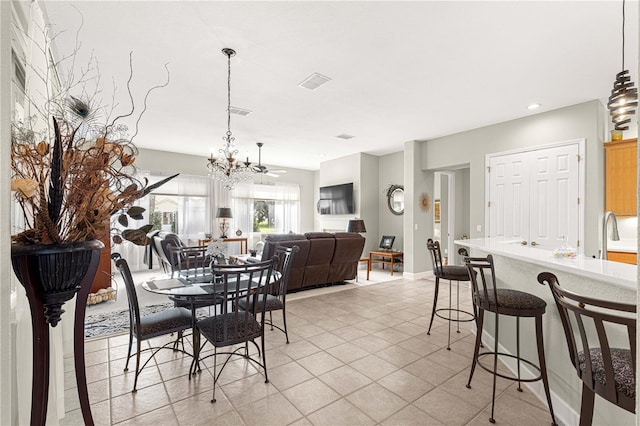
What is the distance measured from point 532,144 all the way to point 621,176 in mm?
1164

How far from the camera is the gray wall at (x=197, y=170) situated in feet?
23.7

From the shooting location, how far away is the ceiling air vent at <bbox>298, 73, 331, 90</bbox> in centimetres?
345

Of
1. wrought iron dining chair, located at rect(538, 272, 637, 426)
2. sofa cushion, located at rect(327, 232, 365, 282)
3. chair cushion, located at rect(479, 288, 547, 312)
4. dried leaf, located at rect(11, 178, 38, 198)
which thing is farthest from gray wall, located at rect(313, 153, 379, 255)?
dried leaf, located at rect(11, 178, 38, 198)

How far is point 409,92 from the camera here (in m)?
3.91

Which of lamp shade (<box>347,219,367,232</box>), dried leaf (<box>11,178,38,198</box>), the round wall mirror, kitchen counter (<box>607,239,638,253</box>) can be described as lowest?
kitchen counter (<box>607,239,638,253</box>)

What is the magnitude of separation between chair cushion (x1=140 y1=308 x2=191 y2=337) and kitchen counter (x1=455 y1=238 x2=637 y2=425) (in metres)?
2.61

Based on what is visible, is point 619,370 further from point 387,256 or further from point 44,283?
point 387,256

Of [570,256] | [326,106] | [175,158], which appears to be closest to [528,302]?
[570,256]

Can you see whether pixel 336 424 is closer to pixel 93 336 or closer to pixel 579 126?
pixel 93 336

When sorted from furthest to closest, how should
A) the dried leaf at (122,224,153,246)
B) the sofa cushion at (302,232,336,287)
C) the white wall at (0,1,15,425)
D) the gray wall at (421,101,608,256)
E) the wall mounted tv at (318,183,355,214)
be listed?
the wall mounted tv at (318,183,355,214), the sofa cushion at (302,232,336,287), the gray wall at (421,101,608,256), the dried leaf at (122,224,153,246), the white wall at (0,1,15,425)

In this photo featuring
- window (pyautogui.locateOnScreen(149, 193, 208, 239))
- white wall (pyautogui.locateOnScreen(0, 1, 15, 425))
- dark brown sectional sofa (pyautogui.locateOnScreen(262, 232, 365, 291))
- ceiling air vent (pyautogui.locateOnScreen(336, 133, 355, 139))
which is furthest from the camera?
window (pyautogui.locateOnScreen(149, 193, 208, 239))

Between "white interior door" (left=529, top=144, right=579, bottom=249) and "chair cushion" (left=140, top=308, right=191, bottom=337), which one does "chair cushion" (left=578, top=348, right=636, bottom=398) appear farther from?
"white interior door" (left=529, top=144, right=579, bottom=249)

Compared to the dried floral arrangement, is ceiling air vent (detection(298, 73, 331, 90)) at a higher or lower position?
higher

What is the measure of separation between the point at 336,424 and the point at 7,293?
1834mm
